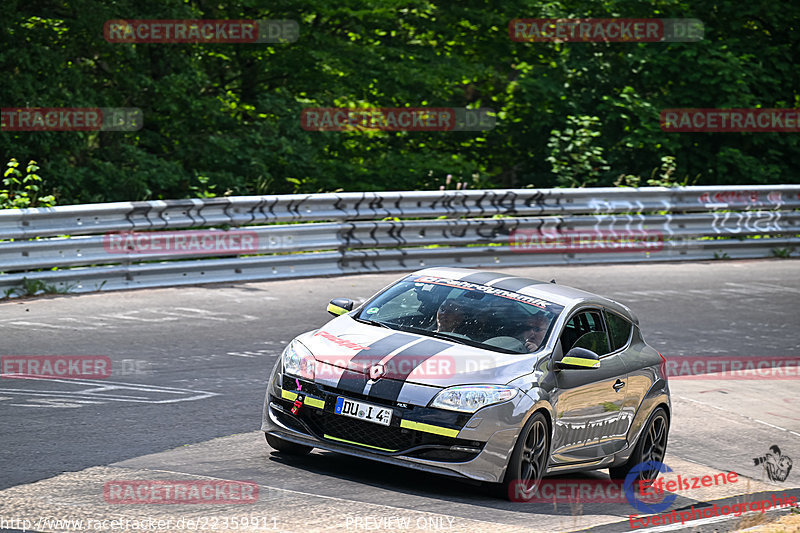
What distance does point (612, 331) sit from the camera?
933cm

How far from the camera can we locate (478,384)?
25.6ft

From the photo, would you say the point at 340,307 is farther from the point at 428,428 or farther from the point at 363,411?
the point at 428,428

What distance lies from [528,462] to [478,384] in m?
0.64

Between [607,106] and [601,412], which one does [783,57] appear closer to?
[607,106]

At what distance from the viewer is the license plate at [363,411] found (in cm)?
773

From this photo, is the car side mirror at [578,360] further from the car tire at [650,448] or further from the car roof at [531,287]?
the car tire at [650,448]

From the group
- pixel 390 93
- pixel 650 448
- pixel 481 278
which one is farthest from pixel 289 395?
pixel 390 93

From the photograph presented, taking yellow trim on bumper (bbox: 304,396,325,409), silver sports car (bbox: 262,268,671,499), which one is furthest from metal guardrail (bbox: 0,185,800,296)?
yellow trim on bumper (bbox: 304,396,325,409)

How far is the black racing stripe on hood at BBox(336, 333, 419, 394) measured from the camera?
7.84 m

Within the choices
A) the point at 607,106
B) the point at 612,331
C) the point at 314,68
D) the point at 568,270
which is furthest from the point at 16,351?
the point at 607,106

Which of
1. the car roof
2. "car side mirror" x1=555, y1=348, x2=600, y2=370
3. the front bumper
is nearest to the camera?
the front bumper

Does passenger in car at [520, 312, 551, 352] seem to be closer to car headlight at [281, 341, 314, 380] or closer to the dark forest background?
car headlight at [281, 341, 314, 380]

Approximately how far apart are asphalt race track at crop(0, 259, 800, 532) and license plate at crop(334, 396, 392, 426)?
17.3 inches

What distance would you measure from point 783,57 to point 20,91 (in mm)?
16251
